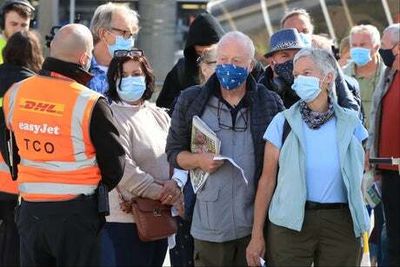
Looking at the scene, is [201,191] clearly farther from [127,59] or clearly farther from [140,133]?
[127,59]

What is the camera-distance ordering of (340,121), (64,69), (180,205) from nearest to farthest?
(64,69) → (340,121) → (180,205)

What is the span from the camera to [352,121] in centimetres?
559

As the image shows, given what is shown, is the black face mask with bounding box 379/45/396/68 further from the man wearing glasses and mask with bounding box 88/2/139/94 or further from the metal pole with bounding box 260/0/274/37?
Answer: the metal pole with bounding box 260/0/274/37

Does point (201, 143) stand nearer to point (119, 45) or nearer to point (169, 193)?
point (169, 193)

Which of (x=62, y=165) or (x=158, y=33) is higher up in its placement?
(x=158, y=33)

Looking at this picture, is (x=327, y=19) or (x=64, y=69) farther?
(x=327, y=19)

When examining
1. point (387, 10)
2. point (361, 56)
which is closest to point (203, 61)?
point (361, 56)

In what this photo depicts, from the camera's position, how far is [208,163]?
5.68 metres

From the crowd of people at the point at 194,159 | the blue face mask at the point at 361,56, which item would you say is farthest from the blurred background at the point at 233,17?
the crowd of people at the point at 194,159

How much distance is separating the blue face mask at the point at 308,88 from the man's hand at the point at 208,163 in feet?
2.05

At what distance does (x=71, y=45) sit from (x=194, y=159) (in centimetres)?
101

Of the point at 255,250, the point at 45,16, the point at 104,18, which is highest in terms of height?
the point at 45,16

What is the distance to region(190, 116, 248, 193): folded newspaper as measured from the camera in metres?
5.71

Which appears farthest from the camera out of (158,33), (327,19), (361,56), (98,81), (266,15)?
(266,15)
